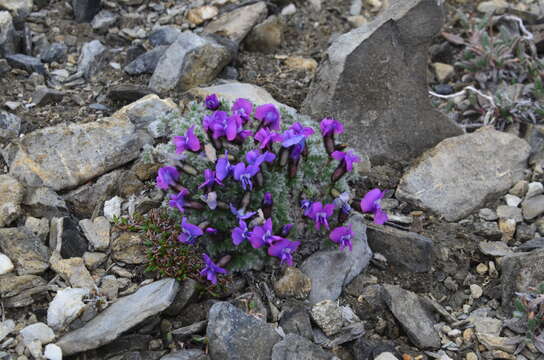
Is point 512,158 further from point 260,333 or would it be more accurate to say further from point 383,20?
point 260,333

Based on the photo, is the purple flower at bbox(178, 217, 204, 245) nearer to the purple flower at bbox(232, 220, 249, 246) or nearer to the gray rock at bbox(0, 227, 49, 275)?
the purple flower at bbox(232, 220, 249, 246)

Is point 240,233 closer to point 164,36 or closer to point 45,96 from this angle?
point 45,96

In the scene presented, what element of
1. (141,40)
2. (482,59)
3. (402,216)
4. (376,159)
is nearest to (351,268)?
(402,216)

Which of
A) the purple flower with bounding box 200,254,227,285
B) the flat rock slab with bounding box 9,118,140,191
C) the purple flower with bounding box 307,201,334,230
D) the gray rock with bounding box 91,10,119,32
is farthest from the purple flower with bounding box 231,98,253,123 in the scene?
the gray rock with bounding box 91,10,119,32

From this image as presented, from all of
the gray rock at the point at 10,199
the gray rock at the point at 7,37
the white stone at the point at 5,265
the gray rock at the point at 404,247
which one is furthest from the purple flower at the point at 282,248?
the gray rock at the point at 7,37

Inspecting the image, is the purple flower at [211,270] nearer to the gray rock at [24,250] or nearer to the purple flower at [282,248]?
the purple flower at [282,248]

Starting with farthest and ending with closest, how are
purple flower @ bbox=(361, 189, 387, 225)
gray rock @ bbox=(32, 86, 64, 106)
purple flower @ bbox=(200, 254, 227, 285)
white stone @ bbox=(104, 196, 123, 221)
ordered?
gray rock @ bbox=(32, 86, 64, 106) < white stone @ bbox=(104, 196, 123, 221) < purple flower @ bbox=(361, 189, 387, 225) < purple flower @ bbox=(200, 254, 227, 285)
